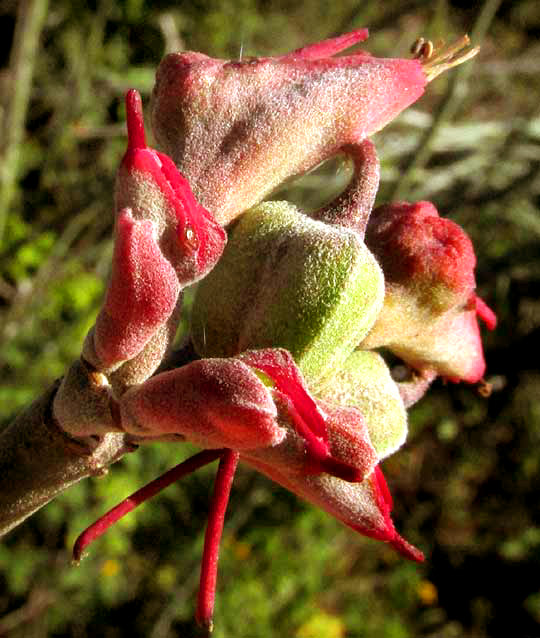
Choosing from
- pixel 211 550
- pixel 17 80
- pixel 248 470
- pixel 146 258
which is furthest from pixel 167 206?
pixel 248 470

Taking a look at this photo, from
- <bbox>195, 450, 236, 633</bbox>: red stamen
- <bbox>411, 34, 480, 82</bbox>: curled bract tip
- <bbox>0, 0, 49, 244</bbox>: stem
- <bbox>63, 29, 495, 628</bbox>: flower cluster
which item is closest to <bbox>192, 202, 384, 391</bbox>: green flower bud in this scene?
<bbox>63, 29, 495, 628</bbox>: flower cluster

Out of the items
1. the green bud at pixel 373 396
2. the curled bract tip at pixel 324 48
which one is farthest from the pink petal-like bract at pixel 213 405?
the curled bract tip at pixel 324 48

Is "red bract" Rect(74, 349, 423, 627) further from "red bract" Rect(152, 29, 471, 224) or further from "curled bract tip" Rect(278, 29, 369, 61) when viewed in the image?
"curled bract tip" Rect(278, 29, 369, 61)

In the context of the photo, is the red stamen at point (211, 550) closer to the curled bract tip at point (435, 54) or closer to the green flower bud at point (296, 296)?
the green flower bud at point (296, 296)

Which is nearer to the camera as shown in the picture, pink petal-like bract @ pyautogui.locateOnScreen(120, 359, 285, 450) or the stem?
pink petal-like bract @ pyautogui.locateOnScreen(120, 359, 285, 450)

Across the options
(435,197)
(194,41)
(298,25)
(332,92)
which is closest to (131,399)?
(332,92)

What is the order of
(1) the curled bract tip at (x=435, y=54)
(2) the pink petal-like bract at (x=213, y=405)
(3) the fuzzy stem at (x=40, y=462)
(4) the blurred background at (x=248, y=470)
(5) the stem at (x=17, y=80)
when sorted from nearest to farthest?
(2) the pink petal-like bract at (x=213, y=405) → (3) the fuzzy stem at (x=40, y=462) → (1) the curled bract tip at (x=435, y=54) → (5) the stem at (x=17, y=80) → (4) the blurred background at (x=248, y=470)

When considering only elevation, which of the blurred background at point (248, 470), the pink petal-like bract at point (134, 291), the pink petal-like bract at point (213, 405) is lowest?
the blurred background at point (248, 470)

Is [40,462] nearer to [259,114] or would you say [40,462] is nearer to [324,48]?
[259,114]
